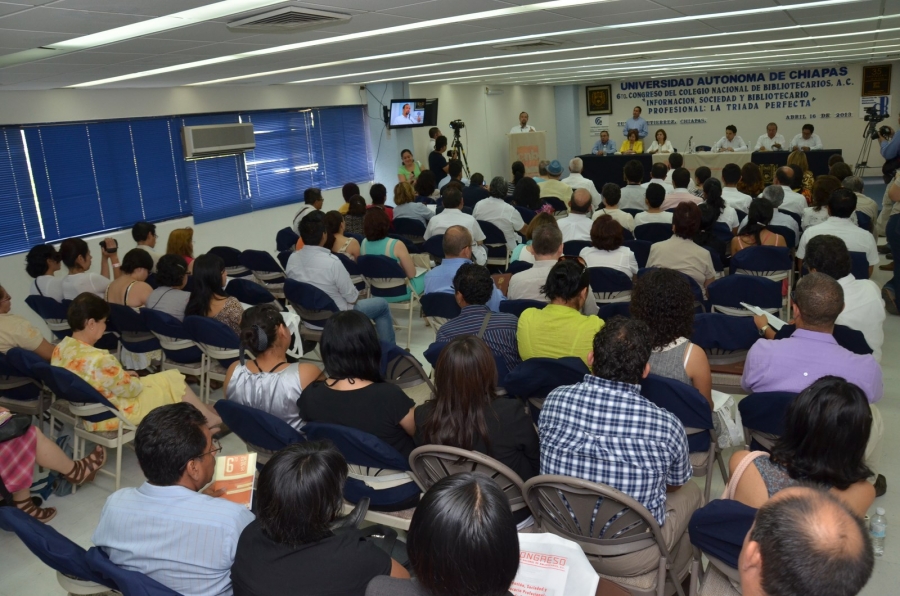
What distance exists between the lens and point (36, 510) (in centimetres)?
379

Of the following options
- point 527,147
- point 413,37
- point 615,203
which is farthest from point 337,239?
point 527,147

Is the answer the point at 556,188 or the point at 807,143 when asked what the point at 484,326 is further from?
the point at 807,143

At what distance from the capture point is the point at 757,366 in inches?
115

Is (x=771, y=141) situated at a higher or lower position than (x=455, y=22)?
lower

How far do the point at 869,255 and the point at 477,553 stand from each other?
4.85 metres

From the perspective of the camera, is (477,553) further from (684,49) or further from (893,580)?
(684,49)

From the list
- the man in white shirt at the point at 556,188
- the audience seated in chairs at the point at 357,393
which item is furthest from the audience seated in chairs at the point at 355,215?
the audience seated in chairs at the point at 357,393

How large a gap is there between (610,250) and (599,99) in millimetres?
14999

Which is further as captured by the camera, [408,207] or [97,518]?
[408,207]

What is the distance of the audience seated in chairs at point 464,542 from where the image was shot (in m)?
1.42

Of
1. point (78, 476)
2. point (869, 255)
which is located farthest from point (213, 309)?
point (869, 255)

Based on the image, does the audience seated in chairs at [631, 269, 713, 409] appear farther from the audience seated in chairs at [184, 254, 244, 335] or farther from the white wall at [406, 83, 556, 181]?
the white wall at [406, 83, 556, 181]

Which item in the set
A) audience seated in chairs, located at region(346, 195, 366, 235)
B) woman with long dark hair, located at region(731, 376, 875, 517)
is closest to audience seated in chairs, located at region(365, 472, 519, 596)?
woman with long dark hair, located at region(731, 376, 875, 517)

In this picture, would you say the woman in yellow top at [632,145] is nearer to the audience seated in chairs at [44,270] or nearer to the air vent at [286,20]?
the air vent at [286,20]
